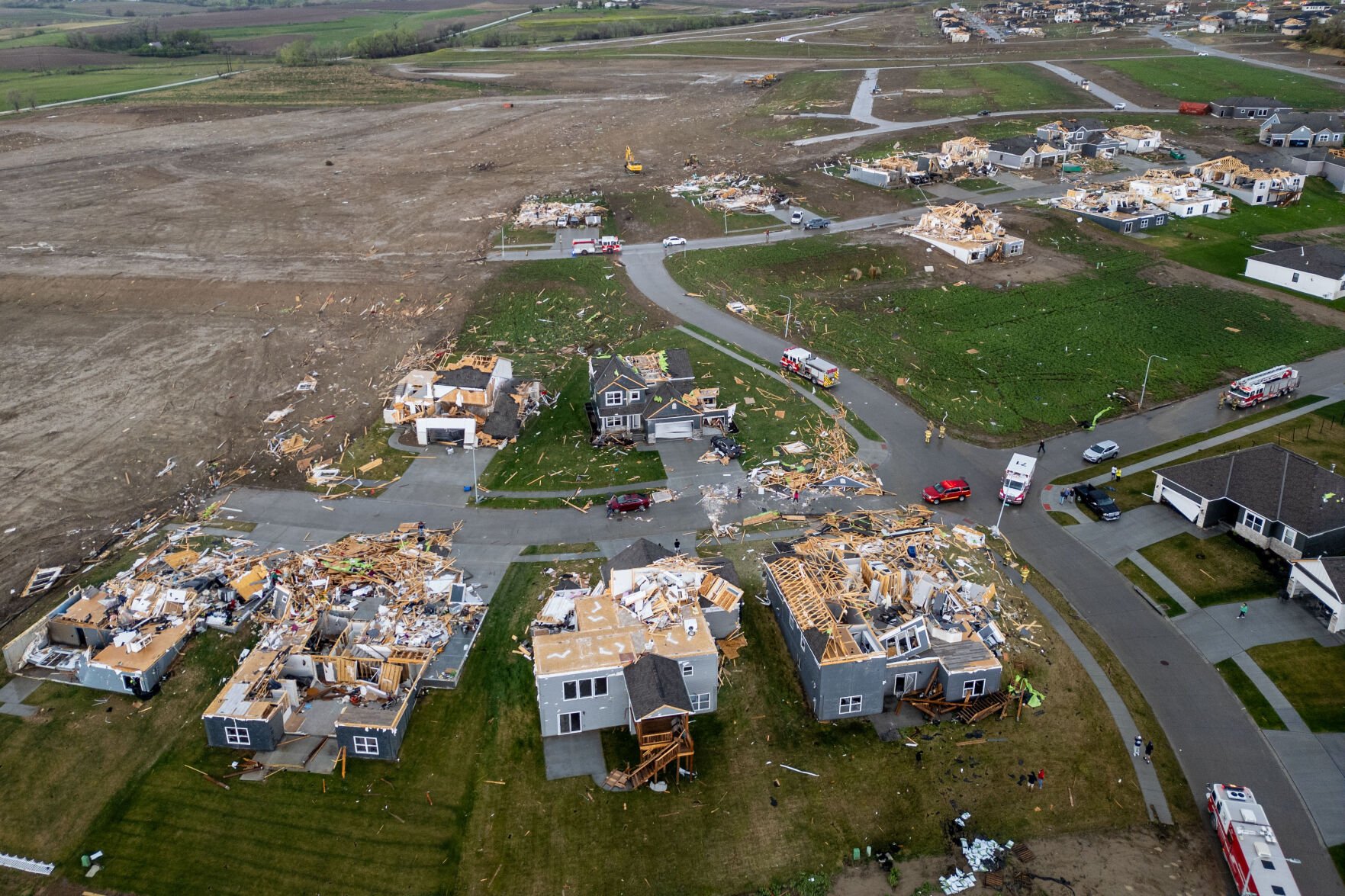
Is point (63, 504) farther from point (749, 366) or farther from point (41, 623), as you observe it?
point (749, 366)

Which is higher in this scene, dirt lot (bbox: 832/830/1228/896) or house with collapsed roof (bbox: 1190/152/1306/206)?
house with collapsed roof (bbox: 1190/152/1306/206)

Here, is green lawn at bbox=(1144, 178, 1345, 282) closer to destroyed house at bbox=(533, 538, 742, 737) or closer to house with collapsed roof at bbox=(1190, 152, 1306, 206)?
house with collapsed roof at bbox=(1190, 152, 1306, 206)

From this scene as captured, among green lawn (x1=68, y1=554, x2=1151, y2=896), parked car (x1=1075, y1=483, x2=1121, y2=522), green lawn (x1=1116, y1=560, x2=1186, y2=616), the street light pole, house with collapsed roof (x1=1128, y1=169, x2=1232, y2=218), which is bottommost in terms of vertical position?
green lawn (x1=68, y1=554, x2=1151, y2=896)

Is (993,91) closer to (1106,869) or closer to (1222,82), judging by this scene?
(1222,82)

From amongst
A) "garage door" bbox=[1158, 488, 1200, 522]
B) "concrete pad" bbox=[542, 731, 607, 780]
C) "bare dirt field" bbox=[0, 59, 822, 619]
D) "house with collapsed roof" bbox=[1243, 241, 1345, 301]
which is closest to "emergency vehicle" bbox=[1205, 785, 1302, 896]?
"garage door" bbox=[1158, 488, 1200, 522]

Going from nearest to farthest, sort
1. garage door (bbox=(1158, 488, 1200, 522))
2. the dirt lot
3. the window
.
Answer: the dirt lot
the window
garage door (bbox=(1158, 488, 1200, 522))

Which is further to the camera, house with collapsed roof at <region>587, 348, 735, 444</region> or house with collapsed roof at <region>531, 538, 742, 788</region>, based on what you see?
house with collapsed roof at <region>587, 348, 735, 444</region>

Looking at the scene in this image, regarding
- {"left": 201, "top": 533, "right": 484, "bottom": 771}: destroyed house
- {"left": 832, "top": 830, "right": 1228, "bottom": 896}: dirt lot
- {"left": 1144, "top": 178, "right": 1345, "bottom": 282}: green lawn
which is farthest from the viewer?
{"left": 1144, "top": 178, "right": 1345, "bottom": 282}: green lawn

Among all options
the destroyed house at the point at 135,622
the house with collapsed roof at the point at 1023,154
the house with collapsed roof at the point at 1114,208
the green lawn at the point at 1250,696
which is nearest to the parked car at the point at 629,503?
the destroyed house at the point at 135,622
